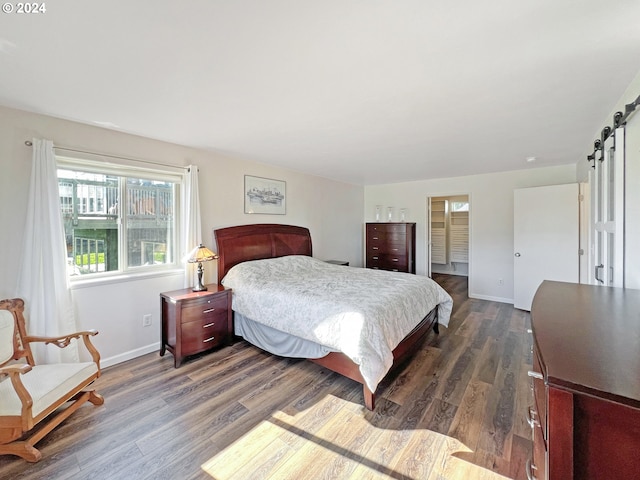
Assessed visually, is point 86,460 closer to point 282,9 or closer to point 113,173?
point 113,173

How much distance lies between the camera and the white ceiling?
4.01 ft

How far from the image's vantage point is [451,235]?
289 inches

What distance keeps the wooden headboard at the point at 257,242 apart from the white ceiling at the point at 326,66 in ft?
4.21

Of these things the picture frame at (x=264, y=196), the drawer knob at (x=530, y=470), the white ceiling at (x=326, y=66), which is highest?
the white ceiling at (x=326, y=66)

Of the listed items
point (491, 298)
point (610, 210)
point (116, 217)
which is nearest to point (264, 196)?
point (116, 217)

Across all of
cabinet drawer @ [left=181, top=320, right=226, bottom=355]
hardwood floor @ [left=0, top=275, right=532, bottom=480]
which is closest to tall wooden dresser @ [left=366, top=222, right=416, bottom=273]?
hardwood floor @ [left=0, top=275, right=532, bottom=480]

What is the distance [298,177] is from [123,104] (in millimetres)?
2829

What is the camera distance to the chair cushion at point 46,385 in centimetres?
159

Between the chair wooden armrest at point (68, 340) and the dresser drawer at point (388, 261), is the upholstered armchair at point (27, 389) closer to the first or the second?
the chair wooden armrest at point (68, 340)

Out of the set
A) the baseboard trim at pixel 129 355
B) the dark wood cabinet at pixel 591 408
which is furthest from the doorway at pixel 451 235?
the dark wood cabinet at pixel 591 408

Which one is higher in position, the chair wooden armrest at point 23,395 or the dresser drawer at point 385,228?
the dresser drawer at point 385,228

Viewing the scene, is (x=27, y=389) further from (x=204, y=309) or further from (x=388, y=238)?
(x=388, y=238)

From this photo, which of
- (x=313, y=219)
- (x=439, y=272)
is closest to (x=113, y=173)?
(x=313, y=219)

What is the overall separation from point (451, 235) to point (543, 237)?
10.7 ft
